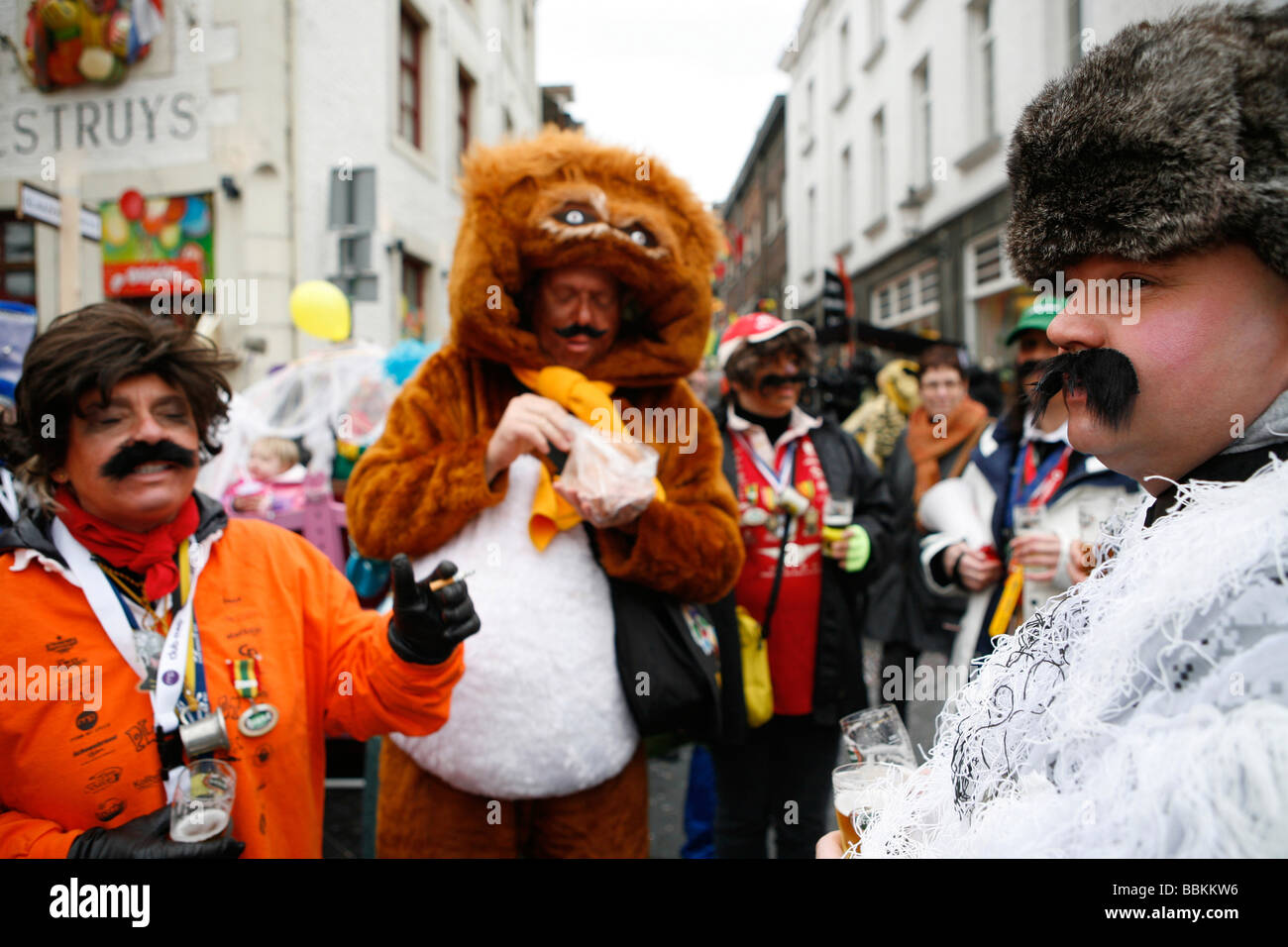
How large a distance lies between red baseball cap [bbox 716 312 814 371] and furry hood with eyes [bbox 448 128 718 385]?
23.7 inches

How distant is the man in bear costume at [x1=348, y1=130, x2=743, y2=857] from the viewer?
65.5 inches

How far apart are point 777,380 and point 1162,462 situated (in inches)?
70.5

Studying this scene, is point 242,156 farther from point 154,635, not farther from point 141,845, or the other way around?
point 141,845

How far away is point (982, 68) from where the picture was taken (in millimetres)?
9273

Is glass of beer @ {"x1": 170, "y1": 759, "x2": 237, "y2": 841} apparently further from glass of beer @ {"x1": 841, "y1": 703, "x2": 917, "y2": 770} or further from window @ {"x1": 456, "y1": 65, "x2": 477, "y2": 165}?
window @ {"x1": 456, "y1": 65, "x2": 477, "y2": 165}

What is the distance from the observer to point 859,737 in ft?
3.90

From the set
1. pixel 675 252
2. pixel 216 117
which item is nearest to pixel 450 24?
pixel 216 117

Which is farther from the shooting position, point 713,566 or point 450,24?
point 450,24

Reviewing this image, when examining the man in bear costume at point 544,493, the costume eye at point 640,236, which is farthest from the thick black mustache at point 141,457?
the costume eye at point 640,236

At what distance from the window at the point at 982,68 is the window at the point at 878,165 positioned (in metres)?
2.89

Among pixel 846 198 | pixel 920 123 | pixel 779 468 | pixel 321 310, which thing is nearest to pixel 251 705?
pixel 779 468

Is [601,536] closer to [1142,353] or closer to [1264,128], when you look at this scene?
[1142,353]
